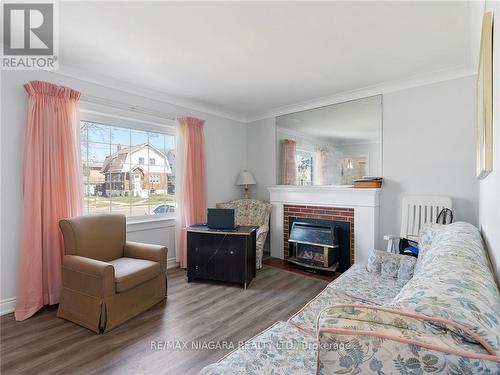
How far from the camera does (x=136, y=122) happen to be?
3.41 meters

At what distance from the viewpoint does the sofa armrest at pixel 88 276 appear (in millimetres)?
2111

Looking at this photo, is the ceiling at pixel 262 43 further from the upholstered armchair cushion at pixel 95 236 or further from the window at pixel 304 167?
the upholstered armchair cushion at pixel 95 236

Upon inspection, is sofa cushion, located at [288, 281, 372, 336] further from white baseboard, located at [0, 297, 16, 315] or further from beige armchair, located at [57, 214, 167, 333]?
white baseboard, located at [0, 297, 16, 315]

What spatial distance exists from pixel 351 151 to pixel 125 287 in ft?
10.3

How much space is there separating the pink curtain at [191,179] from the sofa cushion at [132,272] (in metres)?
1.07

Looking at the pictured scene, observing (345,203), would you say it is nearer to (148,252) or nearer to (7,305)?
(148,252)

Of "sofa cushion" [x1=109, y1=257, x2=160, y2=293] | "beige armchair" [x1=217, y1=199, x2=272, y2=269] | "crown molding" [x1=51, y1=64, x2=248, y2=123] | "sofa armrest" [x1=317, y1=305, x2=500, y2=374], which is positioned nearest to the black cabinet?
"sofa cushion" [x1=109, y1=257, x2=160, y2=293]

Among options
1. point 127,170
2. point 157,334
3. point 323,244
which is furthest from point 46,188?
point 323,244

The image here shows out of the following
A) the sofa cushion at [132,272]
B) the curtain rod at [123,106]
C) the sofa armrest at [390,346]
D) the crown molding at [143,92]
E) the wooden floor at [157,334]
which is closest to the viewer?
the sofa armrest at [390,346]

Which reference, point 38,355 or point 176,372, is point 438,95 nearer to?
point 176,372

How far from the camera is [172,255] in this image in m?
3.78

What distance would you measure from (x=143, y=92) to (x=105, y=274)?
7.74 ft
